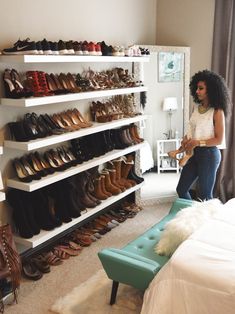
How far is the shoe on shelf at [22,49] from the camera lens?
256 centimetres

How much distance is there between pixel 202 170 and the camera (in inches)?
130

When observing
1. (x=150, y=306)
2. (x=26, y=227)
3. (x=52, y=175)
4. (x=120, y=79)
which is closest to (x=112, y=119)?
(x=120, y=79)

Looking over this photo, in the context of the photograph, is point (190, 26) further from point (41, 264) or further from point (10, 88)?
point (41, 264)

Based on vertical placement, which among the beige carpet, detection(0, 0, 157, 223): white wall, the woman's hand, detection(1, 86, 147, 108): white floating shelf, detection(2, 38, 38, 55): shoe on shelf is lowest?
the beige carpet

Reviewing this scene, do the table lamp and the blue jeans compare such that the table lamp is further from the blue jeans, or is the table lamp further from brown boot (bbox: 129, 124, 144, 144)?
the blue jeans

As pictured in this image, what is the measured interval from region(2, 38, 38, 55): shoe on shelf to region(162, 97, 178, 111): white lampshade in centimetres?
192

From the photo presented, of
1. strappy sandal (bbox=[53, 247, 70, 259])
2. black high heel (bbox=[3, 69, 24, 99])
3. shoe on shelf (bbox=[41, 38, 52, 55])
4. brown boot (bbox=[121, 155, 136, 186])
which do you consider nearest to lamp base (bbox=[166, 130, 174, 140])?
brown boot (bbox=[121, 155, 136, 186])

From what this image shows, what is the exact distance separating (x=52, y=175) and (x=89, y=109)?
927 millimetres

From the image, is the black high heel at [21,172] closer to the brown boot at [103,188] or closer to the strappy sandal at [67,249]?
the strappy sandal at [67,249]

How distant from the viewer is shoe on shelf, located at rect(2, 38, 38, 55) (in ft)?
8.40

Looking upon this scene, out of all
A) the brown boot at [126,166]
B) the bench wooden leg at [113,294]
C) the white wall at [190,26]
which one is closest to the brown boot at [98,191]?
the brown boot at [126,166]

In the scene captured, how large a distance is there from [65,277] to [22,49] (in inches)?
66.3

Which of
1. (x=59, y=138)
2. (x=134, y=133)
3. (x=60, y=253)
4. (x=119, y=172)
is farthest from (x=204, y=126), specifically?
(x=60, y=253)

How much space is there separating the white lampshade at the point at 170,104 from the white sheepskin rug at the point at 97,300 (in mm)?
2139
